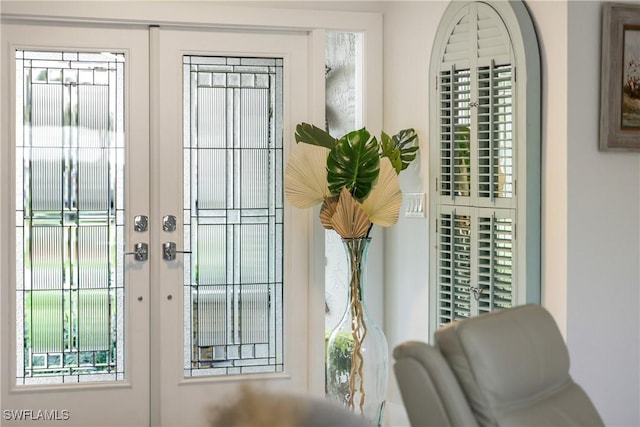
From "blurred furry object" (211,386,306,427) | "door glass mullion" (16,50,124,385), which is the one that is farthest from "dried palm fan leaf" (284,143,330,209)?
"blurred furry object" (211,386,306,427)

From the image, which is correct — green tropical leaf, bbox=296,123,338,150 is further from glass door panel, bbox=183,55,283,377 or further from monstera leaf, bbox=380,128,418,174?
glass door panel, bbox=183,55,283,377

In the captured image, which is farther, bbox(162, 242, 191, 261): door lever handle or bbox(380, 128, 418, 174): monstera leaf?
bbox(162, 242, 191, 261): door lever handle

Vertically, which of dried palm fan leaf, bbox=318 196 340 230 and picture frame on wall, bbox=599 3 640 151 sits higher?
picture frame on wall, bbox=599 3 640 151

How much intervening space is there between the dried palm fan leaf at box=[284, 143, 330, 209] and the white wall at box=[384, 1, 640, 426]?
1.14 m

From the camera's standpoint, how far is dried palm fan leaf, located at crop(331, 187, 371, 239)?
12.8 ft

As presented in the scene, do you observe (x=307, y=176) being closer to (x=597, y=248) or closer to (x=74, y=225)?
(x=74, y=225)

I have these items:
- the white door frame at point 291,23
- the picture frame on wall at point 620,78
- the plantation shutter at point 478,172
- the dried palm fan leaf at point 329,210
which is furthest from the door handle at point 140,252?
the picture frame on wall at point 620,78

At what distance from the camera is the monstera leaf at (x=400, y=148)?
4.07 metres

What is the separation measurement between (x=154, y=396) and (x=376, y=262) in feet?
4.51

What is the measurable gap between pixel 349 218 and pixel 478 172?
26.1 inches

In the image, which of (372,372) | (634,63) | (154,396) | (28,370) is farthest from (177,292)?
(634,63)

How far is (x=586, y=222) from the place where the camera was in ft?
10.5

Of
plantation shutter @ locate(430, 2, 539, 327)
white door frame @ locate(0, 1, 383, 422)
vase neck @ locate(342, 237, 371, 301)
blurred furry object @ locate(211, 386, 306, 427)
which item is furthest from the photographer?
white door frame @ locate(0, 1, 383, 422)

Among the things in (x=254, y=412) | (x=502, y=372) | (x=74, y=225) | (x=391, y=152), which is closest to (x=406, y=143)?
(x=391, y=152)
